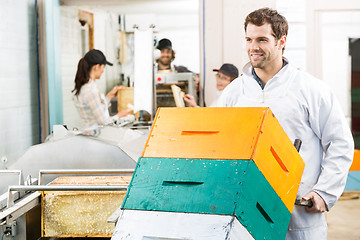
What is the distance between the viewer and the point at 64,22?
460 centimetres

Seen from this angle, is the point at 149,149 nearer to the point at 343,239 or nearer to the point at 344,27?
the point at 343,239

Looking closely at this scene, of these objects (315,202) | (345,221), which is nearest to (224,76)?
(345,221)

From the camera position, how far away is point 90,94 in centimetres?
375

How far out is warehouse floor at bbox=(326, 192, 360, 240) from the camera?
152 inches

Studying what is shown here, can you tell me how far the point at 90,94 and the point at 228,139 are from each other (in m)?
2.57

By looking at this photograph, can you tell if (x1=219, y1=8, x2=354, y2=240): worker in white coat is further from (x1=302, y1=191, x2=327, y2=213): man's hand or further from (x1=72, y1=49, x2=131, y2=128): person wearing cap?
(x1=72, y1=49, x2=131, y2=128): person wearing cap

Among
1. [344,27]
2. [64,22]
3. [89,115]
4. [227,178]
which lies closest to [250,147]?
[227,178]

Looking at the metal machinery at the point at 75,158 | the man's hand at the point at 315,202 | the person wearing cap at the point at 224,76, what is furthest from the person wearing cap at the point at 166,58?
the man's hand at the point at 315,202

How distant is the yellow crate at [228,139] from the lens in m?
1.30

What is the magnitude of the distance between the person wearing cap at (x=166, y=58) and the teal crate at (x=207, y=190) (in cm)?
304

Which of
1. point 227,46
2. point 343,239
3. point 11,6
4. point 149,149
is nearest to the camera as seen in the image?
point 149,149

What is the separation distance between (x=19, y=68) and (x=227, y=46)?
5.91 ft

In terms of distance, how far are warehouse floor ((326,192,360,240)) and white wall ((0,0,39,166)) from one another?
2.63 meters

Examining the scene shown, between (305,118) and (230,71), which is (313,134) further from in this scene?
(230,71)
